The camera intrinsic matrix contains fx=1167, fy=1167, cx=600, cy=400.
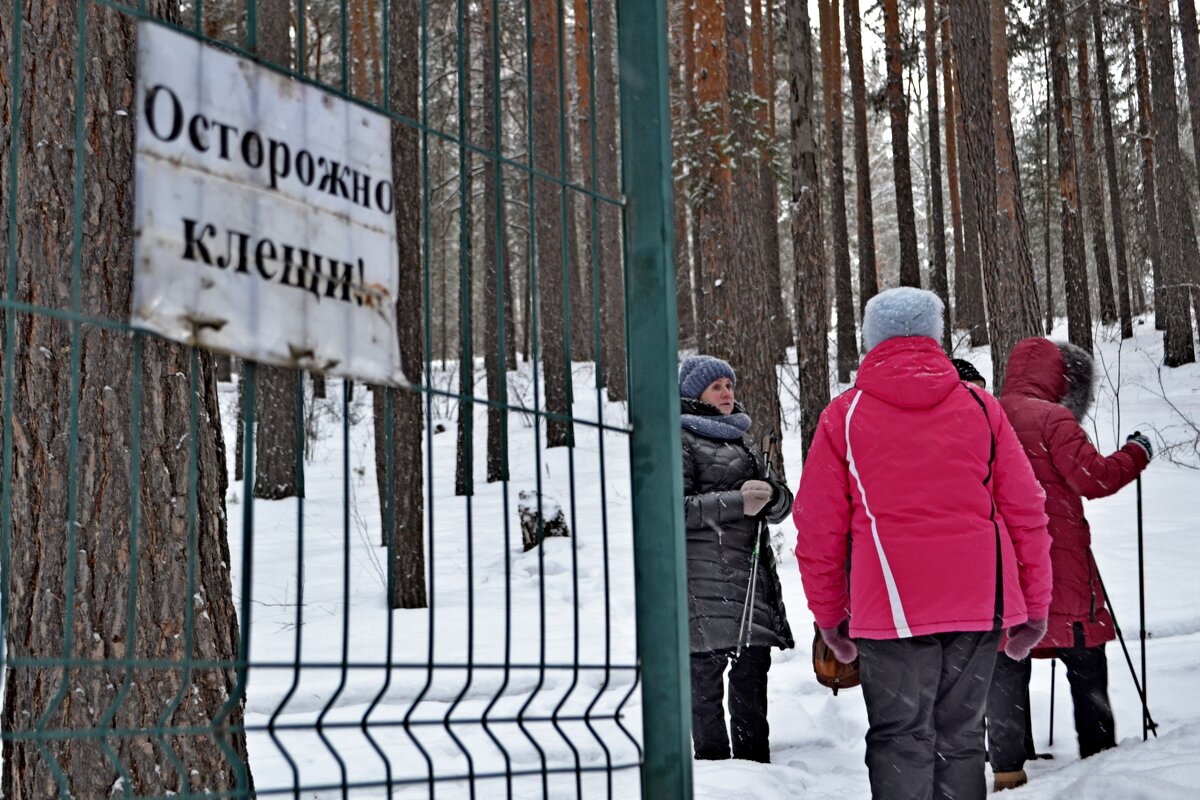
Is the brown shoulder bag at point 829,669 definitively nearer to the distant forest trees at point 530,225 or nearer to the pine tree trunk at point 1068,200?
the distant forest trees at point 530,225

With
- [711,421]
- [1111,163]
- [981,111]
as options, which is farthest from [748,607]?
[1111,163]

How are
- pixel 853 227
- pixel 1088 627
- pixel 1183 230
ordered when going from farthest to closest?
1. pixel 853 227
2. pixel 1183 230
3. pixel 1088 627

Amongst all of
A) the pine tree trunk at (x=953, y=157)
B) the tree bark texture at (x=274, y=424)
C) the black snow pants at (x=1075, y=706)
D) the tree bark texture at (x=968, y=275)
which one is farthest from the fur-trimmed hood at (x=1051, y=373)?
the pine tree trunk at (x=953, y=157)

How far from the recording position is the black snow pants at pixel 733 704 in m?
4.55

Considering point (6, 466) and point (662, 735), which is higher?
point (6, 466)

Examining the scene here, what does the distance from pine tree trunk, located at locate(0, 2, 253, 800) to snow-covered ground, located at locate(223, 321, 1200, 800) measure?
43 cm

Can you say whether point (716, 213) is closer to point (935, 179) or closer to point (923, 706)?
point (923, 706)

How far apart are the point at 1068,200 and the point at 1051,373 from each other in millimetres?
15382

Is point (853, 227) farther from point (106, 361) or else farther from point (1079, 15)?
point (106, 361)

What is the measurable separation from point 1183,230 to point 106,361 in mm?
16778

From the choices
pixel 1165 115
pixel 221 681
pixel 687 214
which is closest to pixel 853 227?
pixel 687 214

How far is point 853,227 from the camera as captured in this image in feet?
124

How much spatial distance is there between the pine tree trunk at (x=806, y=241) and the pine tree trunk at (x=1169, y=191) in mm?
7193

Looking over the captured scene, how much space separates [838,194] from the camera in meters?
19.1
